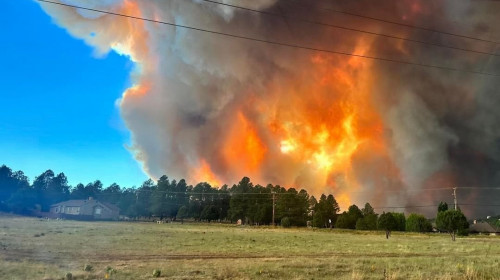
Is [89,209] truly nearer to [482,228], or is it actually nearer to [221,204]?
[221,204]

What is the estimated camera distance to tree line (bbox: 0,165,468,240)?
436ft

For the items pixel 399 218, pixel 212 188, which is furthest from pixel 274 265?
pixel 212 188

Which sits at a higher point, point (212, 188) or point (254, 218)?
point (212, 188)

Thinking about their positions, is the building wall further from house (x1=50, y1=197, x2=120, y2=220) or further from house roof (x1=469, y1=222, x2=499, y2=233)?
house roof (x1=469, y1=222, x2=499, y2=233)

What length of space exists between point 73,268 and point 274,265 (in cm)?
1044

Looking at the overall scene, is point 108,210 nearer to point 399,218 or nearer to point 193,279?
point 399,218

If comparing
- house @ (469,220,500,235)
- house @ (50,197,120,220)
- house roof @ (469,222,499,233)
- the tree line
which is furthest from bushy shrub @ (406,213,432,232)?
house @ (50,197,120,220)

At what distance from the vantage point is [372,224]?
124 m

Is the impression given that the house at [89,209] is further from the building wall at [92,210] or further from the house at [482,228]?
the house at [482,228]

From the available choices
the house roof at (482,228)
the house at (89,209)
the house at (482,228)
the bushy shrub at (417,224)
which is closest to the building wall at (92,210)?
the house at (89,209)

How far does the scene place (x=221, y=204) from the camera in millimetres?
180375

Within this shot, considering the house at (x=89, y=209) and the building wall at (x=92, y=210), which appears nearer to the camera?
the building wall at (x=92, y=210)

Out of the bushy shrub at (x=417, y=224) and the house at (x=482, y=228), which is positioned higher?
the bushy shrub at (x=417, y=224)

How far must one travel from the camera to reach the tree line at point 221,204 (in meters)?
133
